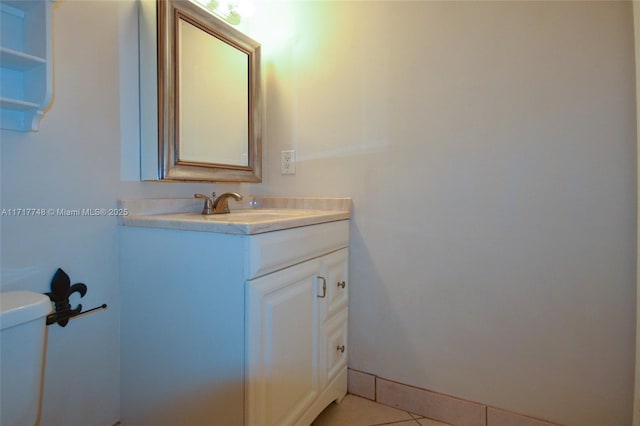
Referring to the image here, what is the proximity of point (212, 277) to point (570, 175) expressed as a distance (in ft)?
4.02

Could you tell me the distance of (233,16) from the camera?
1.55 m

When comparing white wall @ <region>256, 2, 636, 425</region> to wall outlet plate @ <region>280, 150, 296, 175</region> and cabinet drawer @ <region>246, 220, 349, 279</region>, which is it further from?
cabinet drawer @ <region>246, 220, 349, 279</region>

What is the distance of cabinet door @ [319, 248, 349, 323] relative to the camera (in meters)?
1.35

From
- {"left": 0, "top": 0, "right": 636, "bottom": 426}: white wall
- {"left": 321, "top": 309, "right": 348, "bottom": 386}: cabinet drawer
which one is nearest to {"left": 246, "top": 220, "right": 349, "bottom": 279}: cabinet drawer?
{"left": 0, "top": 0, "right": 636, "bottom": 426}: white wall

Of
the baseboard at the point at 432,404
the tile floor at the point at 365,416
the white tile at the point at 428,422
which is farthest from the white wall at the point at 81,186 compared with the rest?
the white tile at the point at 428,422

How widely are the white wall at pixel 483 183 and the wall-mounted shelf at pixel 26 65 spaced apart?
3.22ft

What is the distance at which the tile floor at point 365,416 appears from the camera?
1.39m

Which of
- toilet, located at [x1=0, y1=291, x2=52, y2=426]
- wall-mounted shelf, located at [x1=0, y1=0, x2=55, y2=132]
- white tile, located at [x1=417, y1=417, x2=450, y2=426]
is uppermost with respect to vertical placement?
wall-mounted shelf, located at [x1=0, y1=0, x2=55, y2=132]

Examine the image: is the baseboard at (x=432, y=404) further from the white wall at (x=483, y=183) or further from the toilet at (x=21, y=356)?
the toilet at (x=21, y=356)

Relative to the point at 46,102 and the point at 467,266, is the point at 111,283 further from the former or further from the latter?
the point at 467,266

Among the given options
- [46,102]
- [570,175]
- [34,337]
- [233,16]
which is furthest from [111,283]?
[570,175]

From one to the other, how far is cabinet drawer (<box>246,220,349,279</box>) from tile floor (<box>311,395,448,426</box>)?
677 millimetres

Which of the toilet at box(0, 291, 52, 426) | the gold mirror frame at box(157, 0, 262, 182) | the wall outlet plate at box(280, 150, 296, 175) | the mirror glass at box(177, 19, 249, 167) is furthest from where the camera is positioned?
the wall outlet plate at box(280, 150, 296, 175)

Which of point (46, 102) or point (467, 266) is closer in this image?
point (46, 102)
